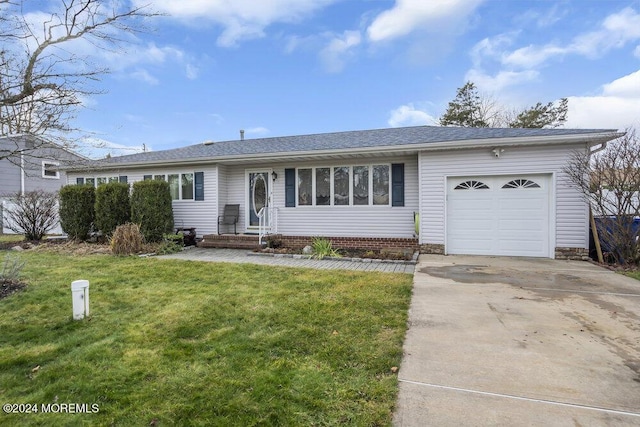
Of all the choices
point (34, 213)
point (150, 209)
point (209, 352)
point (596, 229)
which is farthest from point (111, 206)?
point (596, 229)

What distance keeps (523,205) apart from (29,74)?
9349mm

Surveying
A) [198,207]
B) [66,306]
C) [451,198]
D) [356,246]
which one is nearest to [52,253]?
[198,207]

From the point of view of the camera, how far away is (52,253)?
8727mm

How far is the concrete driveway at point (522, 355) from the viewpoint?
2.03 m

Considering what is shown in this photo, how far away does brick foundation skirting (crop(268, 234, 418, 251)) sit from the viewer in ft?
29.0

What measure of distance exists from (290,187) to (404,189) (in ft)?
11.4

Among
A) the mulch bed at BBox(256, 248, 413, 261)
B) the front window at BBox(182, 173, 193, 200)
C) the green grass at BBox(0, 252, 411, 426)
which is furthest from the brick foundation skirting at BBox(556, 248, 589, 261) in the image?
the front window at BBox(182, 173, 193, 200)

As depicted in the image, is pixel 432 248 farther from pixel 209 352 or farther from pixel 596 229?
pixel 209 352

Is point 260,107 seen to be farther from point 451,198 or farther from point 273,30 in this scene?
point 451,198

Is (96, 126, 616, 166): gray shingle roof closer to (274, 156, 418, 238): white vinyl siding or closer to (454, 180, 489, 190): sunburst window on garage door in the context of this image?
(274, 156, 418, 238): white vinyl siding

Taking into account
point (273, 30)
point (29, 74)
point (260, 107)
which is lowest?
point (29, 74)

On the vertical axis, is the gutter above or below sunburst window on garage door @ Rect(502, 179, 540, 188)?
above

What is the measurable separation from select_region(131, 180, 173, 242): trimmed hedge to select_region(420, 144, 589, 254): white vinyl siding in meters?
7.54

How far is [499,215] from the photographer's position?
7.92 meters
